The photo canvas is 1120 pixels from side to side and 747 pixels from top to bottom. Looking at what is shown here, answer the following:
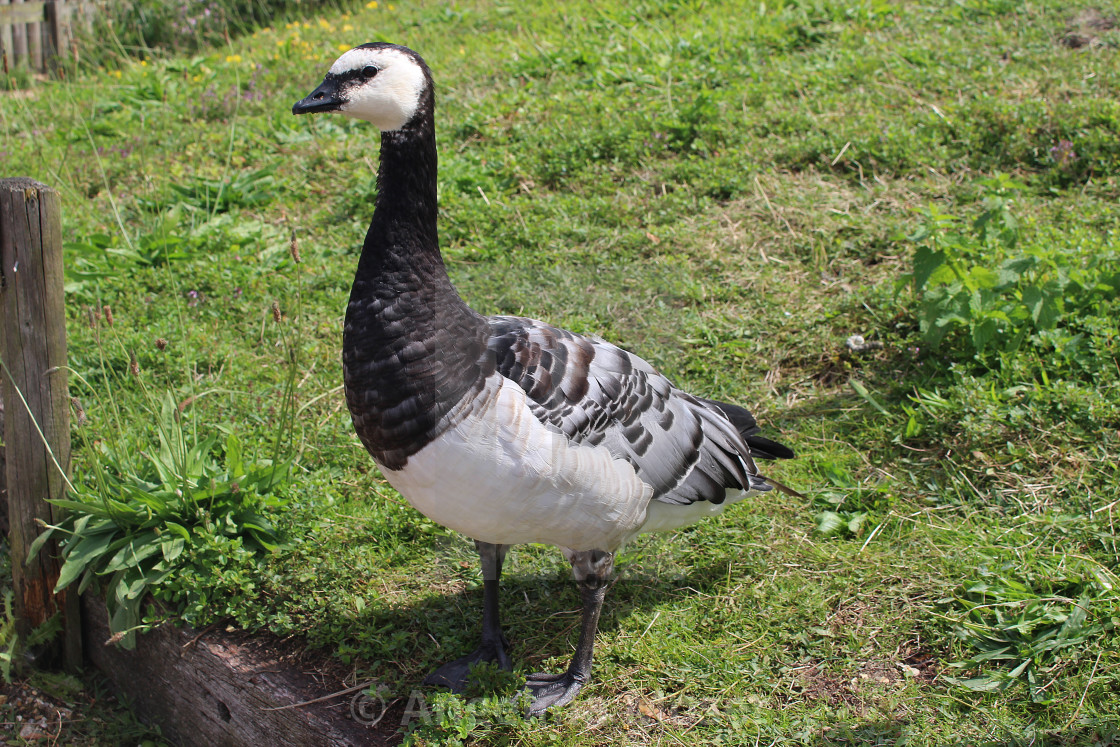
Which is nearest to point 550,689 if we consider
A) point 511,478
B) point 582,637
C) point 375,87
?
point 582,637

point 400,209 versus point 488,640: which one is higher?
point 400,209

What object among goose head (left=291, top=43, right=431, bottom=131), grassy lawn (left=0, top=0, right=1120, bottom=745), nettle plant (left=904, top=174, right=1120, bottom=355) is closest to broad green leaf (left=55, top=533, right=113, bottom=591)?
grassy lawn (left=0, top=0, right=1120, bottom=745)

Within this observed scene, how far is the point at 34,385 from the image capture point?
142 inches

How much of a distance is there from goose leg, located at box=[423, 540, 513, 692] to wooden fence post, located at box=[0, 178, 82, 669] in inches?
69.3

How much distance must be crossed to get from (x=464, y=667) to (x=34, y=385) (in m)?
2.14

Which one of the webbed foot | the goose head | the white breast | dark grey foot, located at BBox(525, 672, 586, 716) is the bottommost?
dark grey foot, located at BBox(525, 672, 586, 716)

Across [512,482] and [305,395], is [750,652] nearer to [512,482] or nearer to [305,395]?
[512,482]

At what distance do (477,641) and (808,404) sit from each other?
218 centimetres

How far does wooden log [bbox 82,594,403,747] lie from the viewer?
3205 millimetres

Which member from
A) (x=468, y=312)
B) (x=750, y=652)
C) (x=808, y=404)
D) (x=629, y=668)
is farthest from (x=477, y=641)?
(x=808, y=404)

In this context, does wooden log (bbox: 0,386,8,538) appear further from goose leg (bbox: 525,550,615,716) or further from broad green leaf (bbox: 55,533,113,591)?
goose leg (bbox: 525,550,615,716)

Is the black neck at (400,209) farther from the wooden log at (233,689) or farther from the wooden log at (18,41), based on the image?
the wooden log at (18,41)

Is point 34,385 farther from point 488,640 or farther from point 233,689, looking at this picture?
point 488,640

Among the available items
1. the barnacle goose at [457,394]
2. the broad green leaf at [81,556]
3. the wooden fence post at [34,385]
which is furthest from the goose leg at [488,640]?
the wooden fence post at [34,385]
